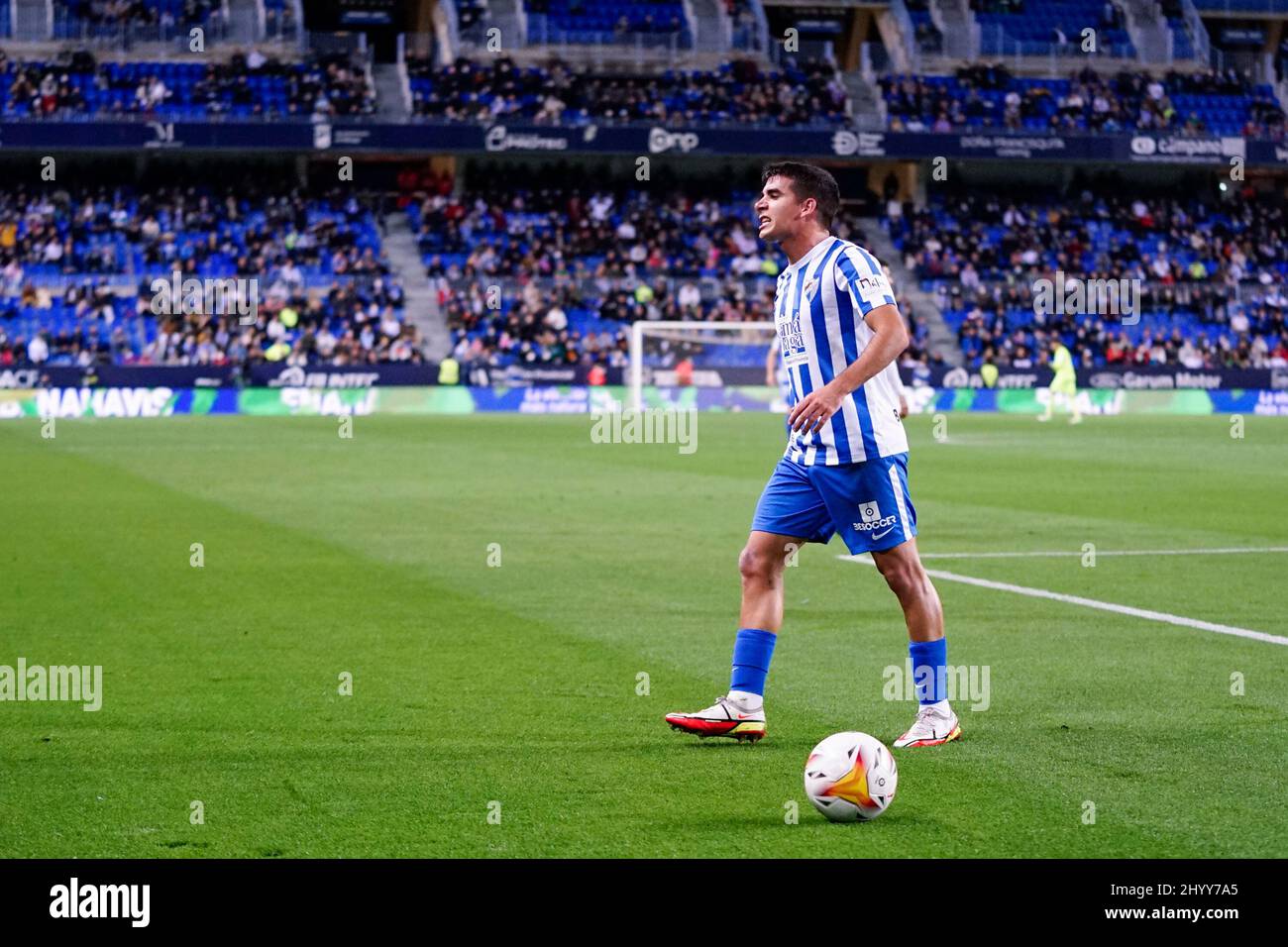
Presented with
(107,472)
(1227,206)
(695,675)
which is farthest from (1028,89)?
(695,675)

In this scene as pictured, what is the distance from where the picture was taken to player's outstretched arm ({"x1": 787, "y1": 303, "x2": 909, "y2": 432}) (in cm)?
705

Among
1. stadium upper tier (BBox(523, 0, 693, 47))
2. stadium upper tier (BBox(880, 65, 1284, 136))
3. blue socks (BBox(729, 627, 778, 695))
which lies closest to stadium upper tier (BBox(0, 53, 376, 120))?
stadium upper tier (BBox(523, 0, 693, 47))

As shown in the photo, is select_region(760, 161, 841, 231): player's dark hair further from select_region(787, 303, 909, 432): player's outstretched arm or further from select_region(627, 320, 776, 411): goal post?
select_region(627, 320, 776, 411): goal post

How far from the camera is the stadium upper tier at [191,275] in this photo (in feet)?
153

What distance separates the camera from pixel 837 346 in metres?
7.34

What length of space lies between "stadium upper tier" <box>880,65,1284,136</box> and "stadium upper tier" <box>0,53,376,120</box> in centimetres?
1686

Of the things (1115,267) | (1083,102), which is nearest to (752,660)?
(1115,267)

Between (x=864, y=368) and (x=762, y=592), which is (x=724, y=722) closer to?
(x=762, y=592)

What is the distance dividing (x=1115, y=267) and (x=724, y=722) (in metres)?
51.8

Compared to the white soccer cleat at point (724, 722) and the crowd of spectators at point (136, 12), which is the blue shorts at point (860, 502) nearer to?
the white soccer cleat at point (724, 722)

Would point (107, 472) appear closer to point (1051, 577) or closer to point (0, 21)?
point (1051, 577)

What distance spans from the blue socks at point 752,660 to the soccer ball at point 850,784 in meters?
1.31

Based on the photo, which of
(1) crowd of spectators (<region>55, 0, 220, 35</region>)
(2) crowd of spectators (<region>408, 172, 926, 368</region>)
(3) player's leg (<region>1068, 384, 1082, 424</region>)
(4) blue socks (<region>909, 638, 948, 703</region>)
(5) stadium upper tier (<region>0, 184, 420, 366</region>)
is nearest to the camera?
(4) blue socks (<region>909, 638, 948, 703</region>)
